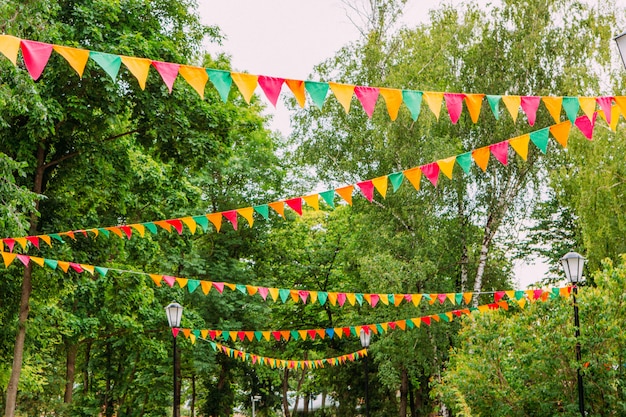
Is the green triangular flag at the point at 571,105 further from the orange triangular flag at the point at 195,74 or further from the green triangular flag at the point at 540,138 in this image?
the orange triangular flag at the point at 195,74

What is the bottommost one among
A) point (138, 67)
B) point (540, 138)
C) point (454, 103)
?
point (540, 138)

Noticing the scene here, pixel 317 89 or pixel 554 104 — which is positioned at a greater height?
pixel 554 104

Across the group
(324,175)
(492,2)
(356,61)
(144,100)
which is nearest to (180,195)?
(144,100)

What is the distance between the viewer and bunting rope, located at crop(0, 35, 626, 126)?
4625 millimetres

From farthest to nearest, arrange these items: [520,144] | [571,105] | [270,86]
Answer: [520,144] → [571,105] → [270,86]

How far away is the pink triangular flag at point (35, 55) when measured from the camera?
15.1 feet

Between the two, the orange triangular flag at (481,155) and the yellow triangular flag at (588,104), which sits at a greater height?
the yellow triangular flag at (588,104)

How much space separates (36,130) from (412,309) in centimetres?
1117

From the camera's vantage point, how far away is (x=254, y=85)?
204 inches

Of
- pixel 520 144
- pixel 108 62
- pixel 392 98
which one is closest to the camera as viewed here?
pixel 108 62

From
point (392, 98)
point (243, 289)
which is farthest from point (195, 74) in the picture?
point (243, 289)

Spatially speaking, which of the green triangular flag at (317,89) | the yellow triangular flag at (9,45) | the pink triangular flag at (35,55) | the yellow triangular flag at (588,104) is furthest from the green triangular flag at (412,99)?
the yellow triangular flag at (9,45)

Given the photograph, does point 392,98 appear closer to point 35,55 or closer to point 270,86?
point 270,86

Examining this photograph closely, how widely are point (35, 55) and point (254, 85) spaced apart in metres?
1.45
